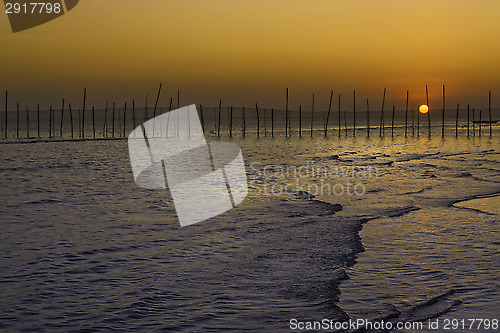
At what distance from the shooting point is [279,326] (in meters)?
4.50

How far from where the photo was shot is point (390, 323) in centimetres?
452

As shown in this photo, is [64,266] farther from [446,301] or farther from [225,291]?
[446,301]

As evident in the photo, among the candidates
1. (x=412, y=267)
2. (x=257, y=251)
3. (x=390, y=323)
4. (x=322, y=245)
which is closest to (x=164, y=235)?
(x=257, y=251)

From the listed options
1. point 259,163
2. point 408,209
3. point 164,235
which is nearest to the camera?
point 164,235

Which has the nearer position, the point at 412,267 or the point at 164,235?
the point at 412,267

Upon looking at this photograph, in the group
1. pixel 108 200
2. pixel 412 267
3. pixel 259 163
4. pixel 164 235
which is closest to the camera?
pixel 412 267

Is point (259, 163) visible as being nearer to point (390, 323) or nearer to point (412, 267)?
point (412, 267)

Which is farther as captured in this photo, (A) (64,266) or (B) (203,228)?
(B) (203,228)

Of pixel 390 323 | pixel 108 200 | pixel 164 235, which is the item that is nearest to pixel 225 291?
pixel 390 323

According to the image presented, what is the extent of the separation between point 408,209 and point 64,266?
6390 millimetres

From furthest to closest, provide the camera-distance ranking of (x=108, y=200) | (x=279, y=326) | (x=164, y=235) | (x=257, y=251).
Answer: (x=108, y=200)
(x=164, y=235)
(x=257, y=251)
(x=279, y=326)

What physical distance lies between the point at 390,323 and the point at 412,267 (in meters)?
1.76

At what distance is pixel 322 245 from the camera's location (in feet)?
24.4

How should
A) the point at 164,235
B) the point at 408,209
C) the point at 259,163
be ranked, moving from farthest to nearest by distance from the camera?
the point at 259,163 < the point at 408,209 < the point at 164,235
